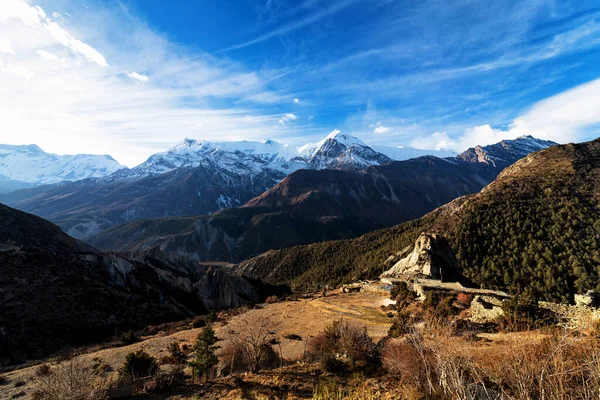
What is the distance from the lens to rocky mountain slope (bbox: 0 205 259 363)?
3045cm

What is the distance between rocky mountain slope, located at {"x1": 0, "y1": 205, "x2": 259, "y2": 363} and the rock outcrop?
41.5 metres

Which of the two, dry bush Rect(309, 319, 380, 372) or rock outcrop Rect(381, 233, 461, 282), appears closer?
dry bush Rect(309, 319, 380, 372)

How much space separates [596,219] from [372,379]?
57285mm

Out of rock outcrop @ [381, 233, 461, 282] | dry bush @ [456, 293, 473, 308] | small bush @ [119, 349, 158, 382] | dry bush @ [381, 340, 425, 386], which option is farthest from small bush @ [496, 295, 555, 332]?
small bush @ [119, 349, 158, 382]

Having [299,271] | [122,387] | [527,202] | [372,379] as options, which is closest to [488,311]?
[372,379]

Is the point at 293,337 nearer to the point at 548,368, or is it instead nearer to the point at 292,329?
the point at 292,329

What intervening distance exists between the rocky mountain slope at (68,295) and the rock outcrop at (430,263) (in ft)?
136

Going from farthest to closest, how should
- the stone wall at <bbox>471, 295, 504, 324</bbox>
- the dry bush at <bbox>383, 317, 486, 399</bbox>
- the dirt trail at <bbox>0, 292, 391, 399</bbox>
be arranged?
the stone wall at <bbox>471, 295, 504, 324</bbox> → the dirt trail at <bbox>0, 292, 391, 399</bbox> → the dry bush at <bbox>383, 317, 486, 399</bbox>

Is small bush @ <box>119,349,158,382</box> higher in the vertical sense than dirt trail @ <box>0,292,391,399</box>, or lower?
higher

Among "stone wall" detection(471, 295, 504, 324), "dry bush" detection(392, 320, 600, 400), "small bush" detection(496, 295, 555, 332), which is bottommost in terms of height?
"stone wall" detection(471, 295, 504, 324)

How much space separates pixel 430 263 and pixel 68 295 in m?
54.8

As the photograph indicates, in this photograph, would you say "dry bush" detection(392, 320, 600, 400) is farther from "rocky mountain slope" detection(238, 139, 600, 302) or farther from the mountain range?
"rocky mountain slope" detection(238, 139, 600, 302)

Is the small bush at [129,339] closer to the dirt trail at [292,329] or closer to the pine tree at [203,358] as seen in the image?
the dirt trail at [292,329]

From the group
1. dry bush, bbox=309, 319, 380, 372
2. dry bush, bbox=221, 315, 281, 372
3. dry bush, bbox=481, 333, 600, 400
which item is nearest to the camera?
dry bush, bbox=481, 333, 600, 400
